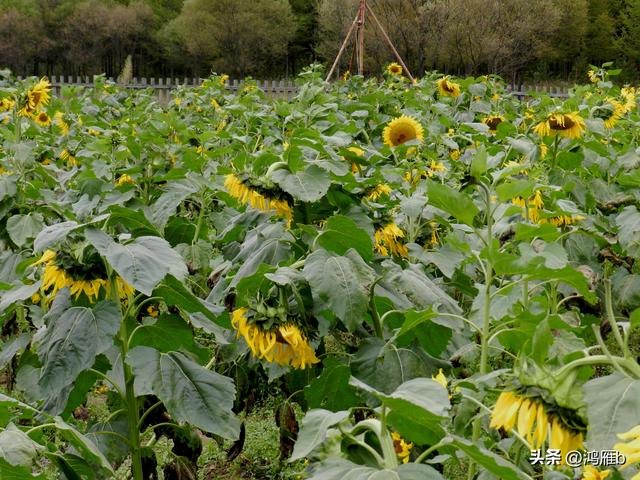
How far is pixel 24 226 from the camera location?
3180mm

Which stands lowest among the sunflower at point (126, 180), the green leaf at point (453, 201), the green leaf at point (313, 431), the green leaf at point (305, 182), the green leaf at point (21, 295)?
the sunflower at point (126, 180)

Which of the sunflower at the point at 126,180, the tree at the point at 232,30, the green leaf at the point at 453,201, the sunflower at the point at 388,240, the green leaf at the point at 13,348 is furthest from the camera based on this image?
the tree at the point at 232,30

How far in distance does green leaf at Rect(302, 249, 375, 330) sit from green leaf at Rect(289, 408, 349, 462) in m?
0.53

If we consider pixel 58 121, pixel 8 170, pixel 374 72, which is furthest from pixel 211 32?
pixel 8 170

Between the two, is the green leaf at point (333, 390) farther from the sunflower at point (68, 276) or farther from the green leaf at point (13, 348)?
the green leaf at point (13, 348)

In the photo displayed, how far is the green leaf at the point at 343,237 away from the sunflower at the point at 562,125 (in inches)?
69.7

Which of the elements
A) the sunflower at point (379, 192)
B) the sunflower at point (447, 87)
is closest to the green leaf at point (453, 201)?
the sunflower at point (379, 192)

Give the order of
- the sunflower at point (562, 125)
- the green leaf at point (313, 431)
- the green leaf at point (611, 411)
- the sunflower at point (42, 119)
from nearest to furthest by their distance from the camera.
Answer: the green leaf at point (611, 411)
the green leaf at point (313, 431)
the sunflower at point (562, 125)
the sunflower at point (42, 119)

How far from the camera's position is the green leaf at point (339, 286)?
5.78 ft

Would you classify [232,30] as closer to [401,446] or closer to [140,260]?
[140,260]

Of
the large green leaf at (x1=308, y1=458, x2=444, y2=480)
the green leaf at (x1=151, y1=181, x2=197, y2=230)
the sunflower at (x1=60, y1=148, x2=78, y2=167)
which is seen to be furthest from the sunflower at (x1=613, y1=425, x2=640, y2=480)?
the sunflower at (x1=60, y1=148, x2=78, y2=167)

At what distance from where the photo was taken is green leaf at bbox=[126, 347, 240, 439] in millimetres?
1830

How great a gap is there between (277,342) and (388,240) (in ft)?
2.73

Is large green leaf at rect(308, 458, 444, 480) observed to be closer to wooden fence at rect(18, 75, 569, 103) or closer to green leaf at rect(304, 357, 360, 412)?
green leaf at rect(304, 357, 360, 412)
